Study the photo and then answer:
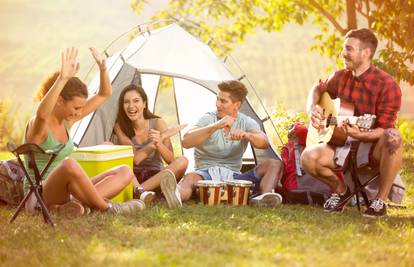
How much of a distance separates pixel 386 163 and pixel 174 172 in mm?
1777

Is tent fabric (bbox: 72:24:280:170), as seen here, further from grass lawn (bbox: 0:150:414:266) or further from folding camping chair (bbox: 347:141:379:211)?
grass lawn (bbox: 0:150:414:266)

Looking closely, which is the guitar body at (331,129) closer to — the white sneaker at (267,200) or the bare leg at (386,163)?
the bare leg at (386,163)

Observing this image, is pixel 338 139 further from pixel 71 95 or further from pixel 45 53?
pixel 45 53

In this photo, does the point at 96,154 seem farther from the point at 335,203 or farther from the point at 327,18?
the point at 327,18

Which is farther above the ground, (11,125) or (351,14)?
(351,14)

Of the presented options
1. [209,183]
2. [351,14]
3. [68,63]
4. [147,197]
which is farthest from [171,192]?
[351,14]

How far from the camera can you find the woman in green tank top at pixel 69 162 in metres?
4.36

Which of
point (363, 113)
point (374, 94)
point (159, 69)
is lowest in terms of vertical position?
point (363, 113)

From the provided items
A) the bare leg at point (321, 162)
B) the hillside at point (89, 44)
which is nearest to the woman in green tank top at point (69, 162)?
the bare leg at point (321, 162)

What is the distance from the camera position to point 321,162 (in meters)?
5.14

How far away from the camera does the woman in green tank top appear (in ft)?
14.3

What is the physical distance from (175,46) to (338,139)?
2158mm

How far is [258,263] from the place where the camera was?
329 centimetres

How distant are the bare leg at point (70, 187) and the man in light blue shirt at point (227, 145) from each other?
908mm
